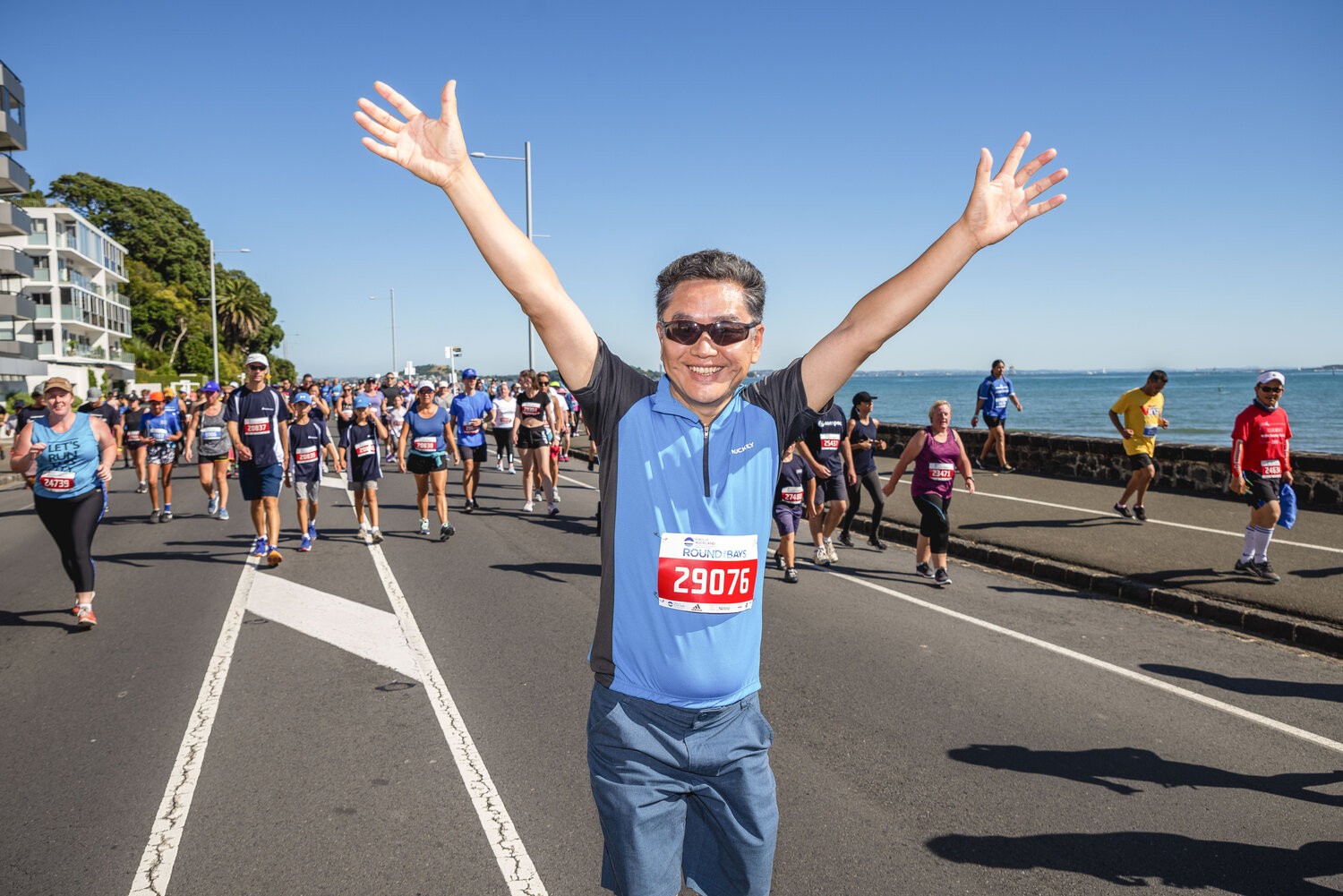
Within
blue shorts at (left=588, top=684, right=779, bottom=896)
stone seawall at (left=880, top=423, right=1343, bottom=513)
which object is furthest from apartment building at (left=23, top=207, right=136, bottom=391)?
blue shorts at (left=588, top=684, right=779, bottom=896)

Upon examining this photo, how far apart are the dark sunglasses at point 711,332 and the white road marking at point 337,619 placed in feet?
14.3

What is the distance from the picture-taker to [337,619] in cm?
714

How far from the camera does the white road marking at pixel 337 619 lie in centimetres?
→ 621

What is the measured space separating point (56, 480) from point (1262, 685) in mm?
8897

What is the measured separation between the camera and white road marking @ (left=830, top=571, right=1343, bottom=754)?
16.1 ft

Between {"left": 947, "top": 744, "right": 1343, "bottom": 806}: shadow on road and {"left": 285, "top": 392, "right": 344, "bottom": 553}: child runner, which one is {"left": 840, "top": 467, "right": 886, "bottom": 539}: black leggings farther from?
{"left": 285, "top": 392, "right": 344, "bottom": 553}: child runner

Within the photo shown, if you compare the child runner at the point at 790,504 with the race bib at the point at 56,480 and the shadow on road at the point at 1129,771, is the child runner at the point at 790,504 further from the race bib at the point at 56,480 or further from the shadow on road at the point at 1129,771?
the race bib at the point at 56,480

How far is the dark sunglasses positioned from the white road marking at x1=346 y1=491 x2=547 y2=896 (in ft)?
7.68

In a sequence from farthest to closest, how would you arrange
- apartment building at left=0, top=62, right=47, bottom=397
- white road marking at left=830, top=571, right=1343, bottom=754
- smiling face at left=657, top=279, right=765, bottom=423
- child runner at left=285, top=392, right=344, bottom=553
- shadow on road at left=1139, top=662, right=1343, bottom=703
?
apartment building at left=0, top=62, right=47, bottom=397 → child runner at left=285, top=392, right=344, bottom=553 → shadow on road at left=1139, top=662, right=1343, bottom=703 → white road marking at left=830, top=571, right=1343, bottom=754 → smiling face at left=657, top=279, right=765, bottom=423

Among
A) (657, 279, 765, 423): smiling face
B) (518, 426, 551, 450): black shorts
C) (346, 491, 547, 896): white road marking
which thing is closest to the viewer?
(657, 279, 765, 423): smiling face

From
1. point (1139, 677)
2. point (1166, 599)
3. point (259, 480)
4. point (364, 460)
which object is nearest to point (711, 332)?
point (1139, 677)

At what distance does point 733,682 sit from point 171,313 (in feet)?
296

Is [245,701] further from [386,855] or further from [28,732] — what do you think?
[386,855]

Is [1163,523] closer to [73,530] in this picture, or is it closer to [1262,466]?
[1262,466]
